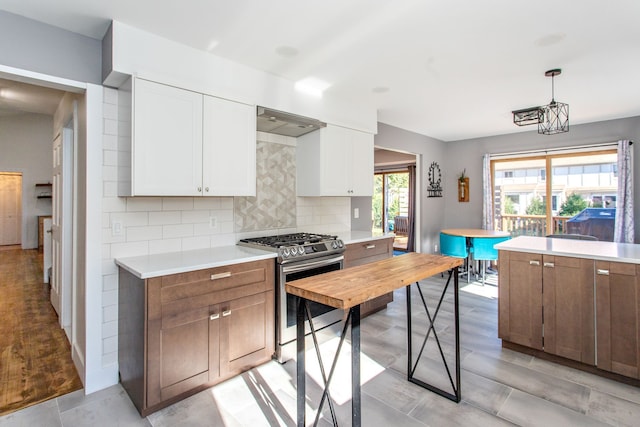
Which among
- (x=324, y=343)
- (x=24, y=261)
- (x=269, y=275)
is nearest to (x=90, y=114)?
Result: (x=269, y=275)

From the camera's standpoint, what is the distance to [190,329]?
6.99 ft

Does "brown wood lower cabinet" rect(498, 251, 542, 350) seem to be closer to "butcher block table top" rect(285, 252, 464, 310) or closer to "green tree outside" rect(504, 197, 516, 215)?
"butcher block table top" rect(285, 252, 464, 310)

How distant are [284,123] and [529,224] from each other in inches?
193

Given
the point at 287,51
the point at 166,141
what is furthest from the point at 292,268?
the point at 287,51

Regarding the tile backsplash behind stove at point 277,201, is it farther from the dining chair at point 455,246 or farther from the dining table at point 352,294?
the dining chair at point 455,246

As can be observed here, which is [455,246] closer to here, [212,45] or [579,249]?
[579,249]

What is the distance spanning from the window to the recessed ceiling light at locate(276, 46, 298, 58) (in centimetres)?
483

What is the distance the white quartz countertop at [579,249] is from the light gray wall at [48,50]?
350 centimetres

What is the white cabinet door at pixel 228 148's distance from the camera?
2.52m

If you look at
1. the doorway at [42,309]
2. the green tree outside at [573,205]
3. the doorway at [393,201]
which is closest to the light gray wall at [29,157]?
the doorway at [42,309]

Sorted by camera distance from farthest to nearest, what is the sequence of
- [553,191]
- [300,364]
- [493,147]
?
[493,147], [553,191], [300,364]

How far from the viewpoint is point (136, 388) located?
207 cm

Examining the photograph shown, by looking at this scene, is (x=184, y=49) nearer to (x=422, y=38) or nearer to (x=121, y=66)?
(x=121, y=66)

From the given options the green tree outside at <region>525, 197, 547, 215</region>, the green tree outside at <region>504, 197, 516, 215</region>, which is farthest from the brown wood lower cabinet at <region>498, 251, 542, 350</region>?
the green tree outside at <region>504, 197, 516, 215</region>
